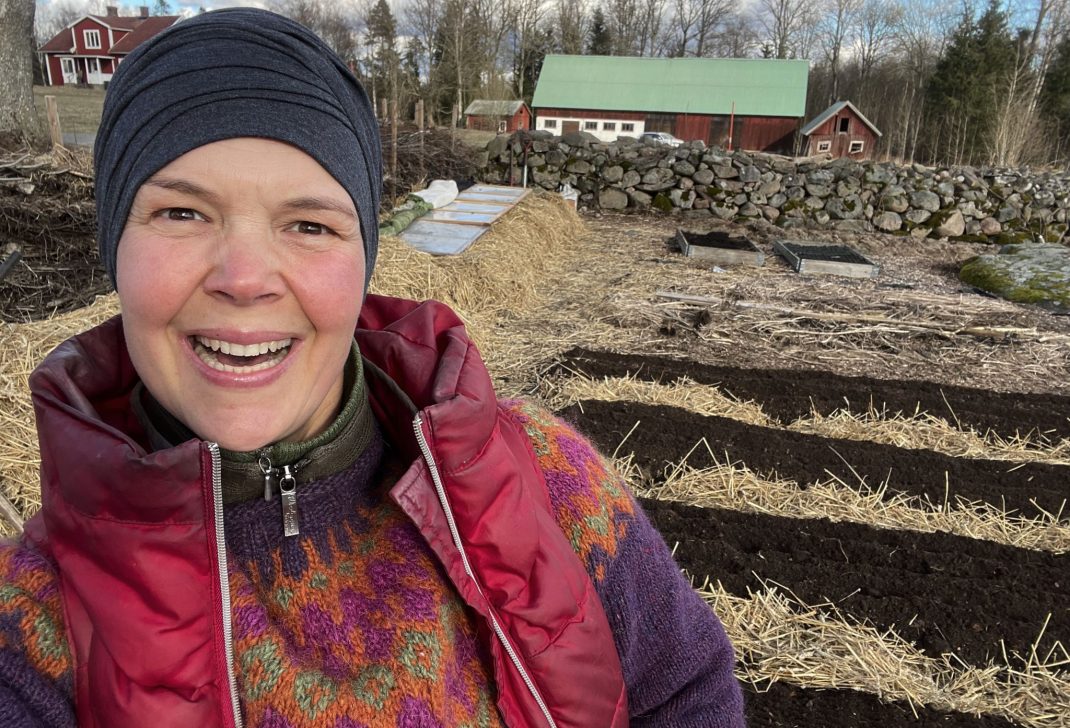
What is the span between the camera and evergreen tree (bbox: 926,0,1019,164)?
28031 mm

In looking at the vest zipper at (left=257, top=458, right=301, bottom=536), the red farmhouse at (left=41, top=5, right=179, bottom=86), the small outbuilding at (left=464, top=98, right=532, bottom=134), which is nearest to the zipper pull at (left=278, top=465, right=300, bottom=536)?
the vest zipper at (left=257, top=458, right=301, bottom=536)

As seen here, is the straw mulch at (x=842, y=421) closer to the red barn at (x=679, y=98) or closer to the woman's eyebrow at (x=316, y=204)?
the woman's eyebrow at (x=316, y=204)

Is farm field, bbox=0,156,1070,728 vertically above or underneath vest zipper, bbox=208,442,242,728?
underneath

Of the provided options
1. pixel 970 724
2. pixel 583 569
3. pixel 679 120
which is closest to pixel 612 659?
pixel 583 569

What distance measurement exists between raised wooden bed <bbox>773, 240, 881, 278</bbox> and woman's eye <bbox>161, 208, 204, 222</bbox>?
359 inches

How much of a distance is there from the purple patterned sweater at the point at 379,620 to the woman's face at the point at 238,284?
0.17 metres

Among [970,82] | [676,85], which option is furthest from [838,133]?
[676,85]

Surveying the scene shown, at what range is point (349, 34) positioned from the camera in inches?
1682

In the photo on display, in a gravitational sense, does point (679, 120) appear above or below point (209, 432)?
above

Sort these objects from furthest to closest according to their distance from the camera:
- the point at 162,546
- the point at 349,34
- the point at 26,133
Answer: the point at 349,34 < the point at 26,133 < the point at 162,546

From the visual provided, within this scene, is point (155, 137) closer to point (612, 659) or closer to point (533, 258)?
point (612, 659)

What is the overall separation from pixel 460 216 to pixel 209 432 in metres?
8.82

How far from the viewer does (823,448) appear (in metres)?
4.40

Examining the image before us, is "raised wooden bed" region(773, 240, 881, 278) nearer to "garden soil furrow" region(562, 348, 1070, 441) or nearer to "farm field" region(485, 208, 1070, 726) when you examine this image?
"farm field" region(485, 208, 1070, 726)
